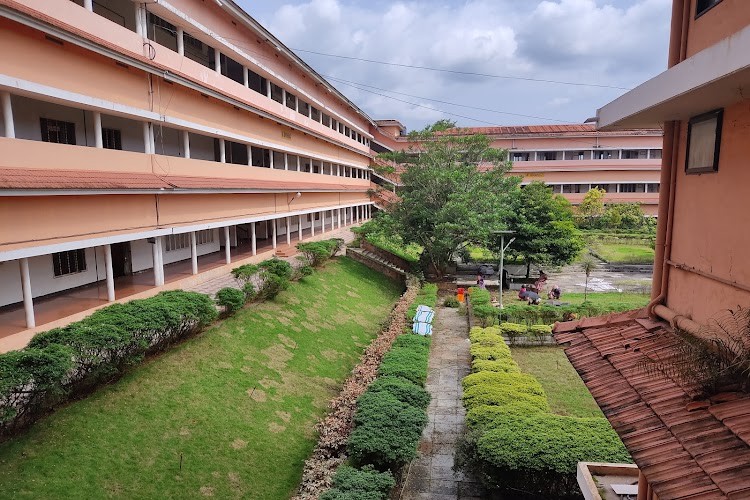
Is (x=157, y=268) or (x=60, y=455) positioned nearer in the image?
(x=60, y=455)

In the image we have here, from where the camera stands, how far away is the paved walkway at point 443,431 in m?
8.69

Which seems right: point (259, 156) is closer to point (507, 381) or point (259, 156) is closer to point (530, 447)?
point (507, 381)

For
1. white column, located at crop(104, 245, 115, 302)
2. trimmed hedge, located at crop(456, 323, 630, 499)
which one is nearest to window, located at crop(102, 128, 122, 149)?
white column, located at crop(104, 245, 115, 302)

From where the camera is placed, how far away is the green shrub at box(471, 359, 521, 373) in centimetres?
1284

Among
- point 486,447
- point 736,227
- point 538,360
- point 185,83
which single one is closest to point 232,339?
point 486,447

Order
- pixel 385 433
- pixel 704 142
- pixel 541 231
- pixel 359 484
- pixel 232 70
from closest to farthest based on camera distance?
pixel 704 142, pixel 359 484, pixel 385 433, pixel 232 70, pixel 541 231

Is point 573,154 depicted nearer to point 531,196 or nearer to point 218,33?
point 531,196

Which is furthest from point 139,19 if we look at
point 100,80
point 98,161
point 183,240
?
point 183,240

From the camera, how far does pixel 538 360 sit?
51.8 ft

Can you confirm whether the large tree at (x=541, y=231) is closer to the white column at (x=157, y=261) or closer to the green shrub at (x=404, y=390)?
the green shrub at (x=404, y=390)

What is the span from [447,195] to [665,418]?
22.4 m

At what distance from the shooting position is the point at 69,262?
43.7 ft

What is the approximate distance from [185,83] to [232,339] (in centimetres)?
782

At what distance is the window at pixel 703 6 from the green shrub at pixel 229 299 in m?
11.4
